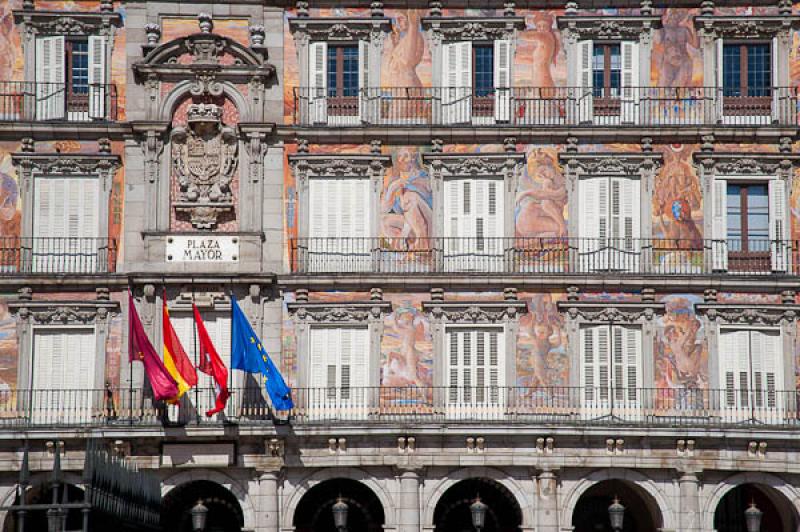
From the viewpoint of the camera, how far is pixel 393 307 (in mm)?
39719

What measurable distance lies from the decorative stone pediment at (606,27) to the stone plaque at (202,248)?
10.3 metres

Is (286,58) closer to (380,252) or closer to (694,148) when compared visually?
(380,252)

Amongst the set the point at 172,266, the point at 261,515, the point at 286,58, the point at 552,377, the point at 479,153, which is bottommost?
the point at 261,515

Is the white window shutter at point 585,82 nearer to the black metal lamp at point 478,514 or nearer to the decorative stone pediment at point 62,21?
the black metal lamp at point 478,514

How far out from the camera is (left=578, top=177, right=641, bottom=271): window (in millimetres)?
39938

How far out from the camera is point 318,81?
40.6 metres

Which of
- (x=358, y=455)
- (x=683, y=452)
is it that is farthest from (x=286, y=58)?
(x=683, y=452)

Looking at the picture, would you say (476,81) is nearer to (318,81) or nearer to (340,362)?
(318,81)

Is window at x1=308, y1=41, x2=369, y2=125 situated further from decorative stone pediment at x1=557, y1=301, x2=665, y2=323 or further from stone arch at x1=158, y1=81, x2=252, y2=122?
decorative stone pediment at x1=557, y1=301, x2=665, y2=323

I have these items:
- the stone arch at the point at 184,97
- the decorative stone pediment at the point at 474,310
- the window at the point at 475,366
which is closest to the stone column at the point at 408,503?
the window at the point at 475,366

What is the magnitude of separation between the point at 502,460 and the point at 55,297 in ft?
39.7

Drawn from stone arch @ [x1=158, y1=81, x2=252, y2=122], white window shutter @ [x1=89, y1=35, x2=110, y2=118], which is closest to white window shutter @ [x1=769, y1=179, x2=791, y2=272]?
stone arch @ [x1=158, y1=81, x2=252, y2=122]

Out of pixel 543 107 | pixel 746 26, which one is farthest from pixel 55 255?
pixel 746 26

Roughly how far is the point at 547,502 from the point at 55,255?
14.0 m
